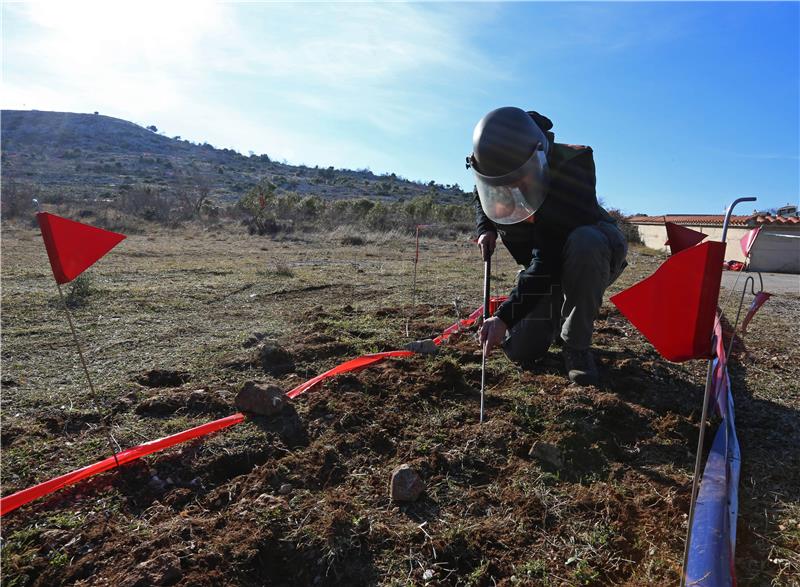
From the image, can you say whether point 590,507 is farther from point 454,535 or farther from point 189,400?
point 189,400

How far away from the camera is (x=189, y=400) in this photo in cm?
275

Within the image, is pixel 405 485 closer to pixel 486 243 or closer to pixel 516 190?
pixel 516 190

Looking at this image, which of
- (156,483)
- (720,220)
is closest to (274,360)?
(156,483)

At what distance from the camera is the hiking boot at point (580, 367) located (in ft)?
9.64

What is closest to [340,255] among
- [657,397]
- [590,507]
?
[657,397]

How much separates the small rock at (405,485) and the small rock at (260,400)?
82cm

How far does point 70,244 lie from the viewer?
7.30ft

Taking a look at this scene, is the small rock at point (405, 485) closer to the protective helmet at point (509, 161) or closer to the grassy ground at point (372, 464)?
the grassy ground at point (372, 464)

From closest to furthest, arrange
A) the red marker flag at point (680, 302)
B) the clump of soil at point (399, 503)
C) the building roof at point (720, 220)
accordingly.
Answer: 1. the red marker flag at point (680, 302)
2. the clump of soil at point (399, 503)
3. the building roof at point (720, 220)

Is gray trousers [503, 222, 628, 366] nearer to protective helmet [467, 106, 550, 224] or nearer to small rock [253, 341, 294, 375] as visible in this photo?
protective helmet [467, 106, 550, 224]

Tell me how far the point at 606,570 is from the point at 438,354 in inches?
76.5

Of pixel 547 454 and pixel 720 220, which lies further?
pixel 720 220

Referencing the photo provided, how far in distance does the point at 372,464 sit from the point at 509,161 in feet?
5.09

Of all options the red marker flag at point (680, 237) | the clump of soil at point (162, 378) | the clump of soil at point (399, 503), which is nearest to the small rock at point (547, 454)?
the clump of soil at point (399, 503)
